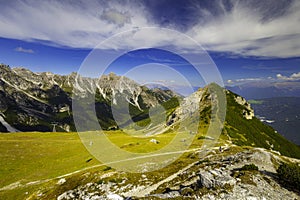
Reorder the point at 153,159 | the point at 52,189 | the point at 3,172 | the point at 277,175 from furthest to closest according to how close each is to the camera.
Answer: the point at 3,172 < the point at 153,159 < the point at 52,189 < the point at 277,175

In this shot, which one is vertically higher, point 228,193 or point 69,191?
point 228,193

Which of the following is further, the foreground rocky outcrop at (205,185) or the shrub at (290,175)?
the shrub at (290,175)

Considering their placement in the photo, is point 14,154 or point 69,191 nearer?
point 69,191

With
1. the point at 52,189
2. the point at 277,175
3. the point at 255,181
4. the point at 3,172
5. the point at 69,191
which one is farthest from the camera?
the point at 3,172

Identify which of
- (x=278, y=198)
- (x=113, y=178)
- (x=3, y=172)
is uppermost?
(x=278, y=198)

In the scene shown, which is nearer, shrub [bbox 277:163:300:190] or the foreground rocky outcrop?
the foreground rocky outcrop

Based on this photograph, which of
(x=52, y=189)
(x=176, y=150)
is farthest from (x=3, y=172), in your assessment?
(x=176, y=150)

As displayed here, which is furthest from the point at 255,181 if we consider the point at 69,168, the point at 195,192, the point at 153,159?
the point at 69,168

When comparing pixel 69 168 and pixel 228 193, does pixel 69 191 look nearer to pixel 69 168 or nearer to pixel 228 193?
pixel 69 168

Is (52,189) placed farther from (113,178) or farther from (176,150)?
(176,150)

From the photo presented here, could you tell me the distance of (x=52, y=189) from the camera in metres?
45.9

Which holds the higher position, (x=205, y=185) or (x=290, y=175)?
(x=290, y=175)

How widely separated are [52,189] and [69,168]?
19.0 meters

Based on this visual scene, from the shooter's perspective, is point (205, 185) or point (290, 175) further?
point (290, 175)
